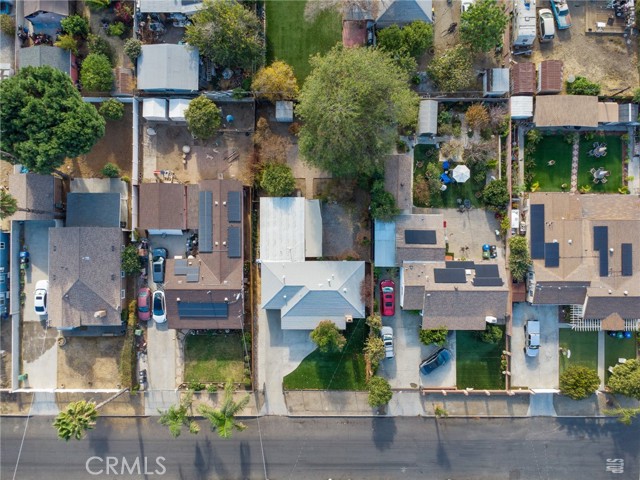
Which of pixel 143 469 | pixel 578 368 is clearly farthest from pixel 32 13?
pixel 578 368

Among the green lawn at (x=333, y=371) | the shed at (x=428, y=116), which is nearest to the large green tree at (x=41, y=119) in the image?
the green lawn at (x=333, y=371)

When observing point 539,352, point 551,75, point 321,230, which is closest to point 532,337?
point 539,352

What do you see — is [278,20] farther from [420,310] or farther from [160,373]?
[160,373]

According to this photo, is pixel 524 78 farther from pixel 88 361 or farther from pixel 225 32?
pixel 88 361

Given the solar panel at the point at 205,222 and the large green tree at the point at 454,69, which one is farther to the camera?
the solar panel at the point at 205,222

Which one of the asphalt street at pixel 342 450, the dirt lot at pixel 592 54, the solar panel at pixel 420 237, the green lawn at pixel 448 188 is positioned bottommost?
the asphalt street at pixel 342 450

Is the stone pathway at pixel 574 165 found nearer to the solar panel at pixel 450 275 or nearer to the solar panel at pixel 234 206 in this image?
the solar panel at pixel 450 275
